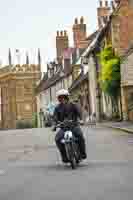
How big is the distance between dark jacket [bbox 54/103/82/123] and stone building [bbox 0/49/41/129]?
338ft

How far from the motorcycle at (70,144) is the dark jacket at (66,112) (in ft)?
0.51

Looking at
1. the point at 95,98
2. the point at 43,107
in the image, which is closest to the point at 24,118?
the point at 43,107

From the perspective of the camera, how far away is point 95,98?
6309 centimetres

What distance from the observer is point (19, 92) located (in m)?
122

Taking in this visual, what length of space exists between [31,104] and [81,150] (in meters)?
106

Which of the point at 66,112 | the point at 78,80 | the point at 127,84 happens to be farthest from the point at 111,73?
the point at 66,112

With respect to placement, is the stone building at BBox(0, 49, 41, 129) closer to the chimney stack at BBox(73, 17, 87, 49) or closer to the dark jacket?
the chimney stack at BBox(73, 17, 87, 49)

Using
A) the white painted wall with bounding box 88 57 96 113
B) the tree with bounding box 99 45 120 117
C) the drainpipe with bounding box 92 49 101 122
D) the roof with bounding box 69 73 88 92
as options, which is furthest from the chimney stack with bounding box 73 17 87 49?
the tree with bounding box 99 45 120 117

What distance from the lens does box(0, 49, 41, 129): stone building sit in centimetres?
11888

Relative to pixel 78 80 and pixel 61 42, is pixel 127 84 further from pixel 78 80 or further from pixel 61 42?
pixel 61 42

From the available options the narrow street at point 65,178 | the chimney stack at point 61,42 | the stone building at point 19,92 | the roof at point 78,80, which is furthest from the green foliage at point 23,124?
the narrow street at point 65,178

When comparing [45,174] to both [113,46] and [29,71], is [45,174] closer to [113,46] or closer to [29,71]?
[113,46]

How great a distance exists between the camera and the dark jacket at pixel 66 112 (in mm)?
14047

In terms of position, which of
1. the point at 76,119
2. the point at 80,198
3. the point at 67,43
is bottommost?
the point at 80,198
